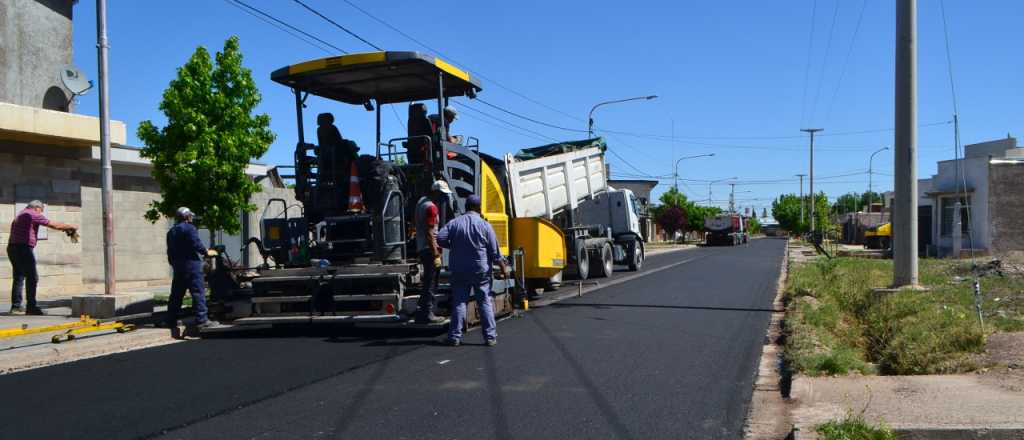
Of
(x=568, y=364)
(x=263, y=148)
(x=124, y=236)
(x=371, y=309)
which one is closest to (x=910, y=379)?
(x=568, y=364)

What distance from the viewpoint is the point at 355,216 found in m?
9.04

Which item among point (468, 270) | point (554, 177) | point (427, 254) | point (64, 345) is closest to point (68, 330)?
point (64, 345)

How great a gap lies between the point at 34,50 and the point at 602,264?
1295 centimetres

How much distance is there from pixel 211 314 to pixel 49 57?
33.5ft

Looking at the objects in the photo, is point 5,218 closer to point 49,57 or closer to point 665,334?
point 49,57

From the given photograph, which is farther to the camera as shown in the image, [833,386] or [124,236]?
[124,236]

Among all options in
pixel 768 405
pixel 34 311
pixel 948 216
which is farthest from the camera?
pixel 948 216

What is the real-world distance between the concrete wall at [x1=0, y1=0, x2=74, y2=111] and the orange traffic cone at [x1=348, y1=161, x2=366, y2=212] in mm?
9957

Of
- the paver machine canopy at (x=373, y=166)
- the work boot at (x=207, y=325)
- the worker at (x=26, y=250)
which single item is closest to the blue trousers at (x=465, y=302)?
the paver machine canopy at (x=373, y=166)

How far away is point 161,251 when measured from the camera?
60.4 feet

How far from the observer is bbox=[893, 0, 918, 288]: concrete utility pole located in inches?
456

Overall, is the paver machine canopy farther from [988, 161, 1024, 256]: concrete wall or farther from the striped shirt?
[988, 161, 1024, 256]: concrete wall

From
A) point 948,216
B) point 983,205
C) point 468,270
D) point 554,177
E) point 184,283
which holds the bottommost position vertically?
point 184,283

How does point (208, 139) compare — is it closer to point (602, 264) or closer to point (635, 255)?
point (602, 264)
